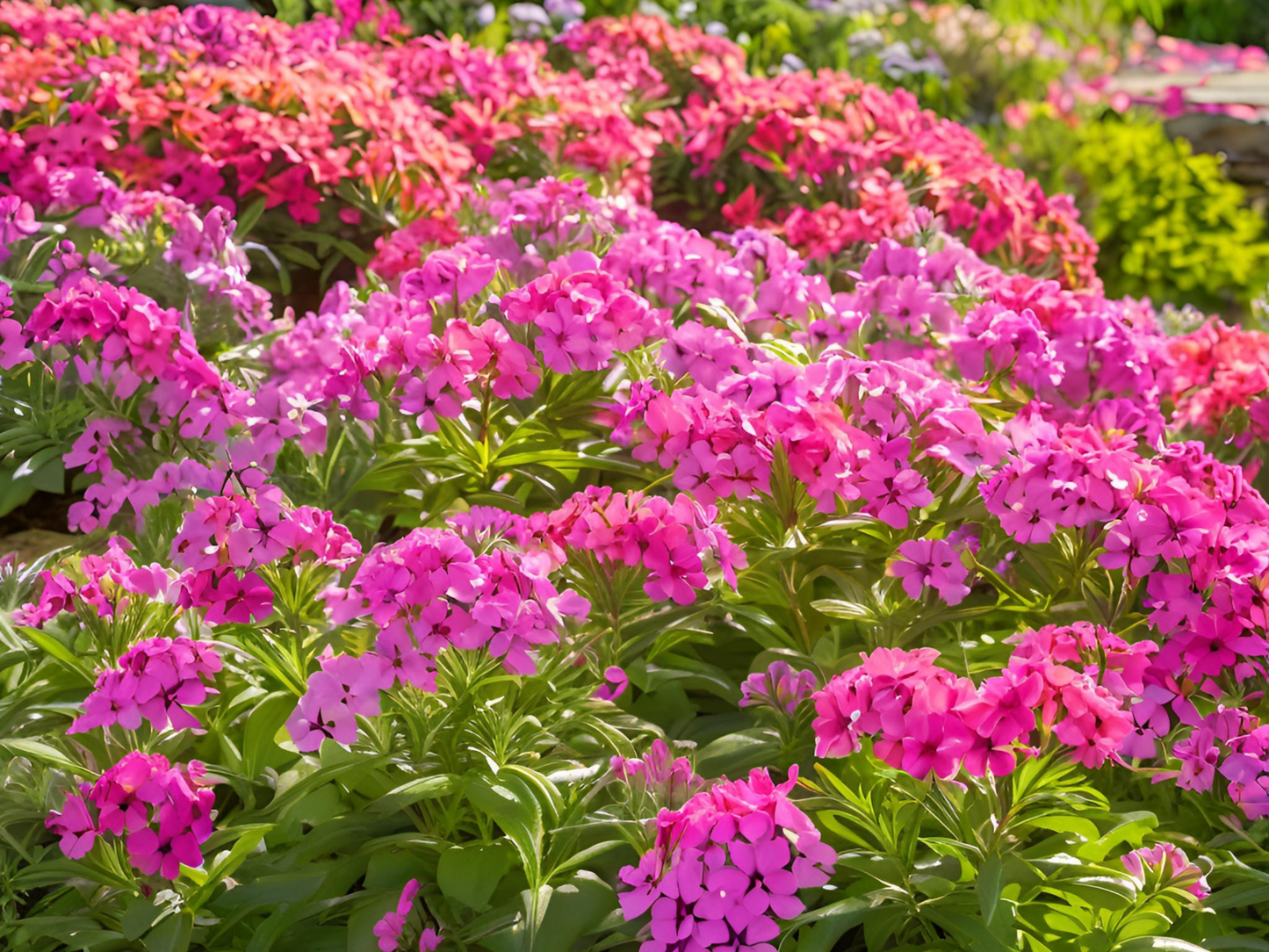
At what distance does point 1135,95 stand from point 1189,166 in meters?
2.85

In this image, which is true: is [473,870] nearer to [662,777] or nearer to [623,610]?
[662,777]

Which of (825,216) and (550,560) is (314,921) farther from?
(825,216)

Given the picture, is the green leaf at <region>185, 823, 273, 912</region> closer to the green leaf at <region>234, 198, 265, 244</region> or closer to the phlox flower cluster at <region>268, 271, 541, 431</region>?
the phlox flower cluster at <region>268, 271, 541, 431</region>

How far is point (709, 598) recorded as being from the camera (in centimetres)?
242

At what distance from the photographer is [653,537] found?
1985 mm

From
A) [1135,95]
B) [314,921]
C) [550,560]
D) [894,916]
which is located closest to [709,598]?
[550,560]

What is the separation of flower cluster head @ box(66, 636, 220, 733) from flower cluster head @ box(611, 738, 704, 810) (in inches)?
27.7

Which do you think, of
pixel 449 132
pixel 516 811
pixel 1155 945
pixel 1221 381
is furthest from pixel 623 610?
pixel 449 132

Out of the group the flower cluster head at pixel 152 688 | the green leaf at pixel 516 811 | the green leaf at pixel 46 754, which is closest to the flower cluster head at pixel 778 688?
the green leaf at pixel 516 811

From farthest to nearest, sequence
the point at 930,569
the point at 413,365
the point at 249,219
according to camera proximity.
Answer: the point at 249,219, the point at 413,365, the point at 930,569

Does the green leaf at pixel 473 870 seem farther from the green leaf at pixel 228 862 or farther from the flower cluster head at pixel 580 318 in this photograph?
the flower cluster head at pixel 580 318

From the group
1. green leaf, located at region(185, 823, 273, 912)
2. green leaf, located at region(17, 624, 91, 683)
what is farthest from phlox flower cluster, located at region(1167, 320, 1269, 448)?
green leaf, located at region(17, 624, 91, 683)

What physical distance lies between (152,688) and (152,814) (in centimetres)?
20

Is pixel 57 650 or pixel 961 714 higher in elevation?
pixel 961 714
